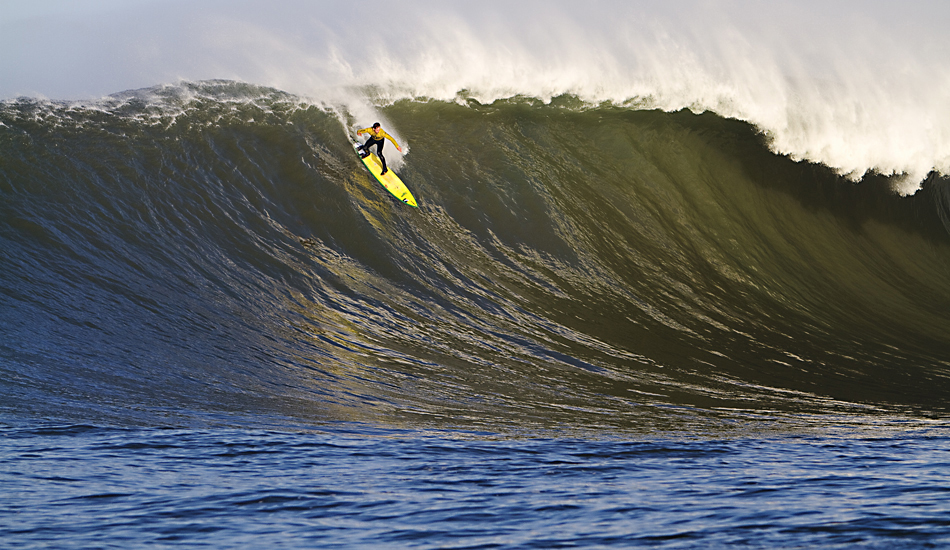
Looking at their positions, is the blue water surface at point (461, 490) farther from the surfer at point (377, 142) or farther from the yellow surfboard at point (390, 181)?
the surfer at point (377, 142)

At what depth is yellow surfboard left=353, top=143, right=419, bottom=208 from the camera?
8305 millimetres

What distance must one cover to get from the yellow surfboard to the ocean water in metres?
0.14

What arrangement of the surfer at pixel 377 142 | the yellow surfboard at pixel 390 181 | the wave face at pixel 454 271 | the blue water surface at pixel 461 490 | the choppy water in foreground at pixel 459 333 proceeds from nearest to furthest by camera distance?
the blue water surface at pixel 461 490 → the choppy water in foreground at pixel 459 333 → the wave face at pixel 454 271 → the yellow surfboard at pixel 390 181 → the surfer at pixel 377 142

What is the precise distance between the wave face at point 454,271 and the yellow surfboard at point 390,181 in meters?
0.16

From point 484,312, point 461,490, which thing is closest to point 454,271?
point 484,312

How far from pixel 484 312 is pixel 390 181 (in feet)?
8.92

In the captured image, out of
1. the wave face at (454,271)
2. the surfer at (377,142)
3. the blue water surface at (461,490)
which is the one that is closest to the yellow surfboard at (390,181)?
the surfer at (377,142)

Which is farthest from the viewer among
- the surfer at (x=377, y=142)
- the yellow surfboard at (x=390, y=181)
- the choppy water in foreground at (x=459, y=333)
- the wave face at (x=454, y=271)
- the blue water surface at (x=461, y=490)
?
the surfer at (x=377, y=142)

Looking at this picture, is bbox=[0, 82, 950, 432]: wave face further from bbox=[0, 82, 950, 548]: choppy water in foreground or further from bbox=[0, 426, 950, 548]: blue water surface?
bbox=[0, 426, 950, 548]: blue water surface

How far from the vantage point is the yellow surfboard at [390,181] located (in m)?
8.30

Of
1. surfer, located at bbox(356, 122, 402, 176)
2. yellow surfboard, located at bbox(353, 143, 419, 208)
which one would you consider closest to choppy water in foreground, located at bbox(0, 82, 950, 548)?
yellow surfboard, located at bbox(353, 143, 419, 208)

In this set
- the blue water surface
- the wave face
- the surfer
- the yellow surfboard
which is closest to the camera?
the blue water surface

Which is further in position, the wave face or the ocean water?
the wave face

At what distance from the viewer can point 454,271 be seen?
7.14 metres
